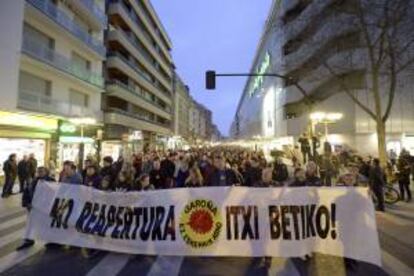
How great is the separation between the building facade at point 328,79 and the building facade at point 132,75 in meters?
15.9

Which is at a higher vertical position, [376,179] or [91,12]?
[91,12]

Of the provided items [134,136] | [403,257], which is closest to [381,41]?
[403,257]

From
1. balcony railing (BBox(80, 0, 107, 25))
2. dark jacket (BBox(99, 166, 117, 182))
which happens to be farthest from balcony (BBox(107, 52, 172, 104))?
dark jacket (BBox(99, 166, 117, 182))

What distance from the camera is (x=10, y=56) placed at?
77.5 feet

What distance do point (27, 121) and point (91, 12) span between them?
48.0 feet

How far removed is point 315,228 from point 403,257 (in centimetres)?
185

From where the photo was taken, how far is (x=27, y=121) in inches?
959

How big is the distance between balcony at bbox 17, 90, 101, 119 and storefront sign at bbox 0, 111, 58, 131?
1.63 feet

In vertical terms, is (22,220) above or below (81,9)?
below

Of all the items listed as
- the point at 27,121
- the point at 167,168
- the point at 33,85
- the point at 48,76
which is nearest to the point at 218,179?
the point at 167,168

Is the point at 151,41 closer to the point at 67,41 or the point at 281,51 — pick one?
the point at 281,51

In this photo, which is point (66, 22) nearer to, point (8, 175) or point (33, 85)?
point (33, 85)

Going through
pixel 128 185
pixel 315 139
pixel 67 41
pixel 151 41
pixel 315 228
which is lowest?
pixel 315 228

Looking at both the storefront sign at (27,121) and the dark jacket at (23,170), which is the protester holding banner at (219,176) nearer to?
the dark jacket at (23,170)
